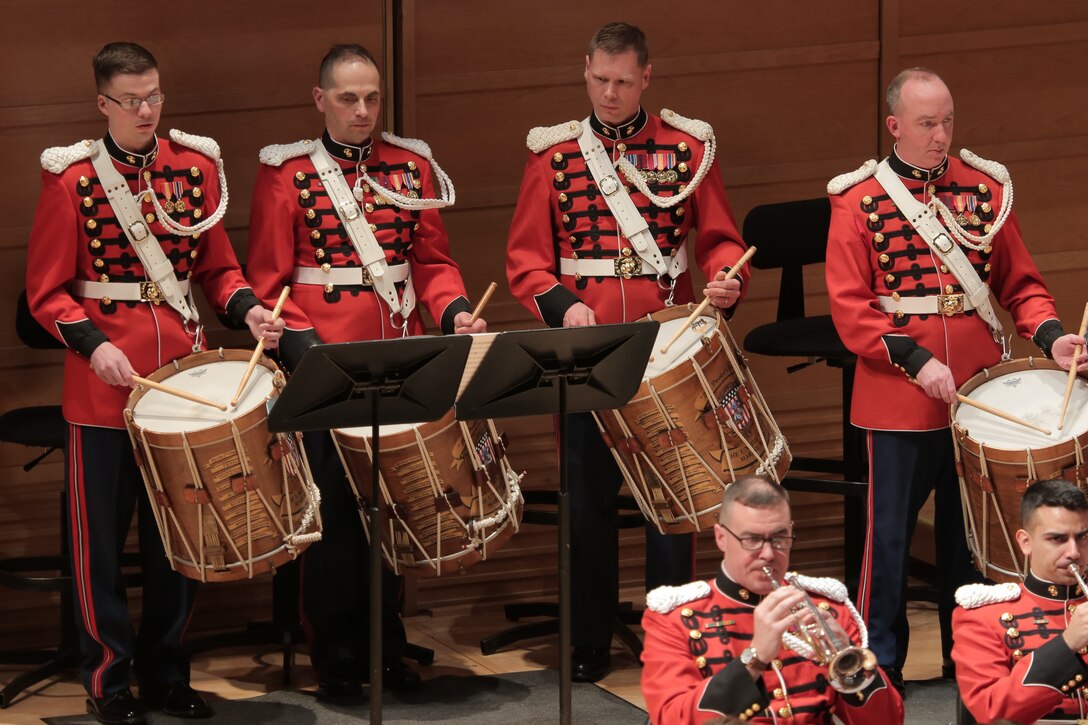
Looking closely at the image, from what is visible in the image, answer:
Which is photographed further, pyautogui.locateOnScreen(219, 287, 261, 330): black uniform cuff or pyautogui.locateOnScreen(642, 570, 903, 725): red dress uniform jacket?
pyautogui.locateOnScreen(219, 287, 261, 330): black uniform cuff

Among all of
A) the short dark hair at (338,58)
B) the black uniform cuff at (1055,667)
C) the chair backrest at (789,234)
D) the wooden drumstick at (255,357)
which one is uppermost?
the short dark hair at (338,58)

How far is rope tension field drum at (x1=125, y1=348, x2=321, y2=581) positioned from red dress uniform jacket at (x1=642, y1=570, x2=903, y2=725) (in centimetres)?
128

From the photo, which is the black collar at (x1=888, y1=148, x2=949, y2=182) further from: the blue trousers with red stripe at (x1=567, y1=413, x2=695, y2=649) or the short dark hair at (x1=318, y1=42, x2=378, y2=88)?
the short dark hair at (x1=318, y1=42, x2=378, y2=88)

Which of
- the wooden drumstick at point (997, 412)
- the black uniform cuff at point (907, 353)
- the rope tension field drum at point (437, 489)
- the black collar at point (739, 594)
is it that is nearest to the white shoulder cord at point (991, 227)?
the black uniform cuff at point (907, 353)

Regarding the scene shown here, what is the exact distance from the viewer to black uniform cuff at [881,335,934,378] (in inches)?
191

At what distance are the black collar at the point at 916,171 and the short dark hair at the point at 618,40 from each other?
0.82 metres

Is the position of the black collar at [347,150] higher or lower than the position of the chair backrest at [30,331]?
higher

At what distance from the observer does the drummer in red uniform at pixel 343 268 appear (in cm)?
518

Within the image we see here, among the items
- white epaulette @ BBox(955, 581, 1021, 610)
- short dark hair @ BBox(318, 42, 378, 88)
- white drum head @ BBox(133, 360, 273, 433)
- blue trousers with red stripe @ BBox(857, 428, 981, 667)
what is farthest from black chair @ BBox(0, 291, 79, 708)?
white epaulette @ BBox(955, 581, 1021, 610)

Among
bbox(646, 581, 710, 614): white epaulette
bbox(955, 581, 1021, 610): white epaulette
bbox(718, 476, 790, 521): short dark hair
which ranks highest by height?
bbox(718, 476, 790, 521): short dark hair

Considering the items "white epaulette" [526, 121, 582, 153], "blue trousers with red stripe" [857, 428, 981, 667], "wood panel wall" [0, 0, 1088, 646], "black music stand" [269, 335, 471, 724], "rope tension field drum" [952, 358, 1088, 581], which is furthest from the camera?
"wood panel wall" [0, 0, 1088, 646]

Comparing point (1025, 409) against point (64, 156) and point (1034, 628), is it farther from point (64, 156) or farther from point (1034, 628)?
point (64, 156)

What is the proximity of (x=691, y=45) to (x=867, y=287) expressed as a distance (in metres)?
1.54

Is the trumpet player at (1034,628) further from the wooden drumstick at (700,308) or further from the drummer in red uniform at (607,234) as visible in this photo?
the drummer in red uniform at (607,234)
